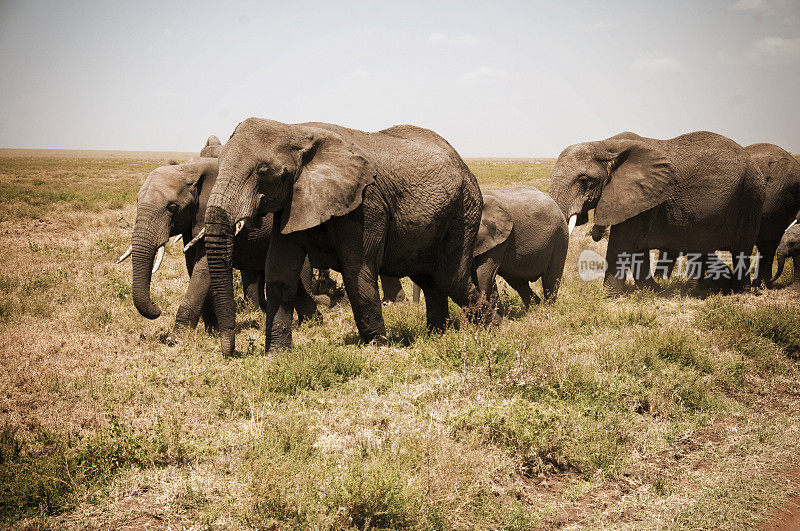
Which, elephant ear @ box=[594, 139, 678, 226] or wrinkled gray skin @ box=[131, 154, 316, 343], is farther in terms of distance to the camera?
elephant ear @ box=[594, 139, 678, 226]

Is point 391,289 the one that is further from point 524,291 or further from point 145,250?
point 145,250

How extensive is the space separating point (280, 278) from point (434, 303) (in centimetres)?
257

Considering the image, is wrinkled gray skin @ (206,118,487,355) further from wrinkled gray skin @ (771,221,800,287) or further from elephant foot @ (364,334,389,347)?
wrinkled gray skin @ (771,221,800,287)

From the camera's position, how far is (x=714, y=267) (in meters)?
12.2

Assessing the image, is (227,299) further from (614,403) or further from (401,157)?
(614,403)

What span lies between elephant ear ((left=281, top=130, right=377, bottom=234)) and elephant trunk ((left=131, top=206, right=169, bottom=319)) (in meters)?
2.62

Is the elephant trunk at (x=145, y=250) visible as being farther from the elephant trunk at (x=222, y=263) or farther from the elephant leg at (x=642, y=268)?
the elephant leg at (x=642, y=268)

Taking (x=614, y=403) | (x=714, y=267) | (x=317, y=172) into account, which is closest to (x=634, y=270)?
(x=714, y=267)

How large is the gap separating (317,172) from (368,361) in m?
2.38

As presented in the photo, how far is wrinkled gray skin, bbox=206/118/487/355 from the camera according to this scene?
5.96 meters

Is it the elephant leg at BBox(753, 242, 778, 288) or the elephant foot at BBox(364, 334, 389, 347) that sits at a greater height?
the elephant leg at BBox(753, 242, 778, 288)

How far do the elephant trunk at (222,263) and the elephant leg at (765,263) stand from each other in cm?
1158

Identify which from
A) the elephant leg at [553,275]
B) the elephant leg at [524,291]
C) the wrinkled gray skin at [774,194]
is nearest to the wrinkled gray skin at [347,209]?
the elephant leg at [524,291]

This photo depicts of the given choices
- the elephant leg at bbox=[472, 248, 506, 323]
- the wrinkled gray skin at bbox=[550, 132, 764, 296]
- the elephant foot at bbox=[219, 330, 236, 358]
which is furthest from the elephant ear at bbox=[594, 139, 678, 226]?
the elephant foot at bbox=[219, 330, 236, 358]
